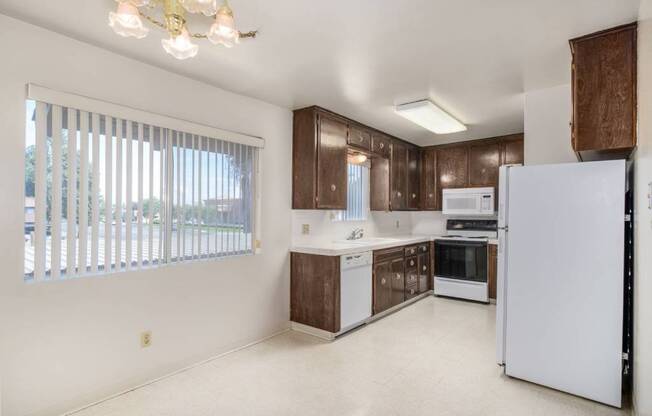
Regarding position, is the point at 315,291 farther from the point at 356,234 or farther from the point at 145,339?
the point at 145,339

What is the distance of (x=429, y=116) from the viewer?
3586mm

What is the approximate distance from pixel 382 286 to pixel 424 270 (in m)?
1.33

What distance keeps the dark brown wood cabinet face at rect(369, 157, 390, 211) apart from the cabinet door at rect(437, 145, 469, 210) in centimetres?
112

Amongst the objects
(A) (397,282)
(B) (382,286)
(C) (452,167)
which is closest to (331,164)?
(B) (382,286)

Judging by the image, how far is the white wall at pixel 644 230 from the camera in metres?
1.57

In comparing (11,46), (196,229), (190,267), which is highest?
(11,46)

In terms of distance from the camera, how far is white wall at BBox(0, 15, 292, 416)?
6.40 ft

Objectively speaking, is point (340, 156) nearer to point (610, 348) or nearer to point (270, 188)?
point (270, 188)

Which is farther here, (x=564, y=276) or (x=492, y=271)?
(x=492, y=271)

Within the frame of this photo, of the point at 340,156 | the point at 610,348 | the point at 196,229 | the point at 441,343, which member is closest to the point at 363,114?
the point at 340,156

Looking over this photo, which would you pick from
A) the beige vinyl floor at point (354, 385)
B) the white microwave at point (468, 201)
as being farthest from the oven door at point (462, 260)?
the beige vinyl floor at point (354, 385)

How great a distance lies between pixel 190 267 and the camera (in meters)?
2.79

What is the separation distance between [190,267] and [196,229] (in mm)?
309

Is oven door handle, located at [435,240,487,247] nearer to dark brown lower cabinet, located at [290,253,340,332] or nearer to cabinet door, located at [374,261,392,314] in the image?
cabinet door, located at [374,261,392,314]
